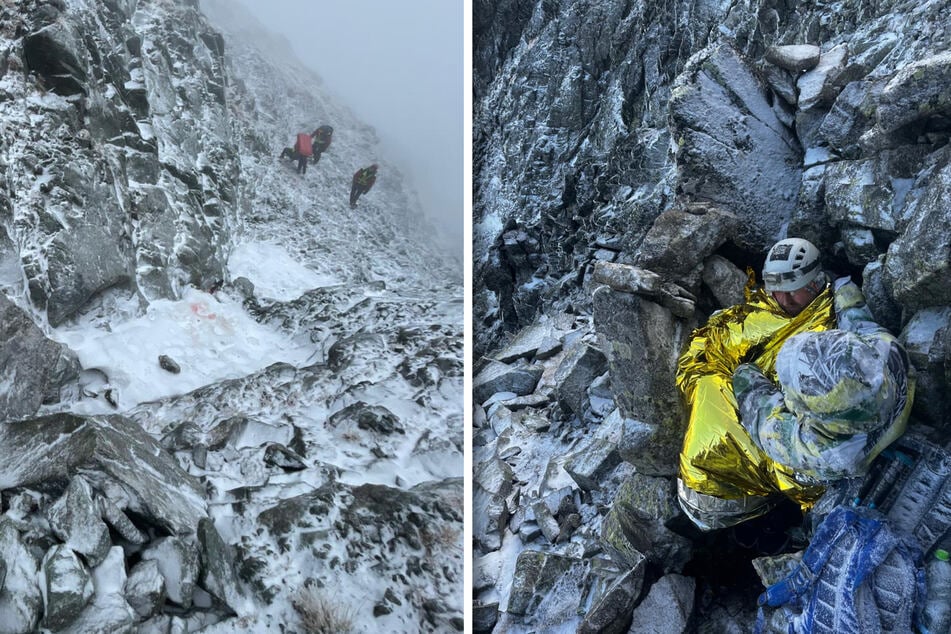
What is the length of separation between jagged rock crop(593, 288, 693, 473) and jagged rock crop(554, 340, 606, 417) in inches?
35.2

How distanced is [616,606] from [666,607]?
0.19m

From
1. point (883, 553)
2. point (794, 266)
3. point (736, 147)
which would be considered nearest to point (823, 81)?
point (736, 147)

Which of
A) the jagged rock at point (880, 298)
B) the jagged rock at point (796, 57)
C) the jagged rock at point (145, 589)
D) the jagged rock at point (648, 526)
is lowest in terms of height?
the jagged rock at point (145, 589)

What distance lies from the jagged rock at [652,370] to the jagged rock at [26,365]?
1995 millimetres

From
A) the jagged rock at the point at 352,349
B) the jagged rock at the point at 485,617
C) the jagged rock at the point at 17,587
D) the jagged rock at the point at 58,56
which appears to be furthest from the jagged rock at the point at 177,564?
the jagged rock at the point at 58,56

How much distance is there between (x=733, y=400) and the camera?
1.83 meters

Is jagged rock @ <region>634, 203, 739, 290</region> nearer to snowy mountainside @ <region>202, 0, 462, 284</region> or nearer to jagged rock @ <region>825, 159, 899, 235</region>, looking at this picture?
jagged rock @ <region>825, 159, 899, 235</region>

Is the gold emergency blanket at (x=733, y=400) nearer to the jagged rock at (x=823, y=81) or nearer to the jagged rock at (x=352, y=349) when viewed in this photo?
the jagged rock at (x=823, y=81)

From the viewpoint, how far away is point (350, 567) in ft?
7.25

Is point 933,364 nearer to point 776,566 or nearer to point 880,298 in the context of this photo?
point 880,298

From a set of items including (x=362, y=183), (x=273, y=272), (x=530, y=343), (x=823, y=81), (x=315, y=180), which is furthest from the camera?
(x=530, y=343)

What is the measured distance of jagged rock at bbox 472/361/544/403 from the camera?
3.62m

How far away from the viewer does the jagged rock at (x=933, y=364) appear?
1.52 metres

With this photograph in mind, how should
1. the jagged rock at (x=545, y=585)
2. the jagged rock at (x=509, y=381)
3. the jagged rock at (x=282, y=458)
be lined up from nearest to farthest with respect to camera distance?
the jagged rock at (x=282, y=458) → the jagged rock at (x=545, y=585) → the jagged rock at (x=509, y=381)
